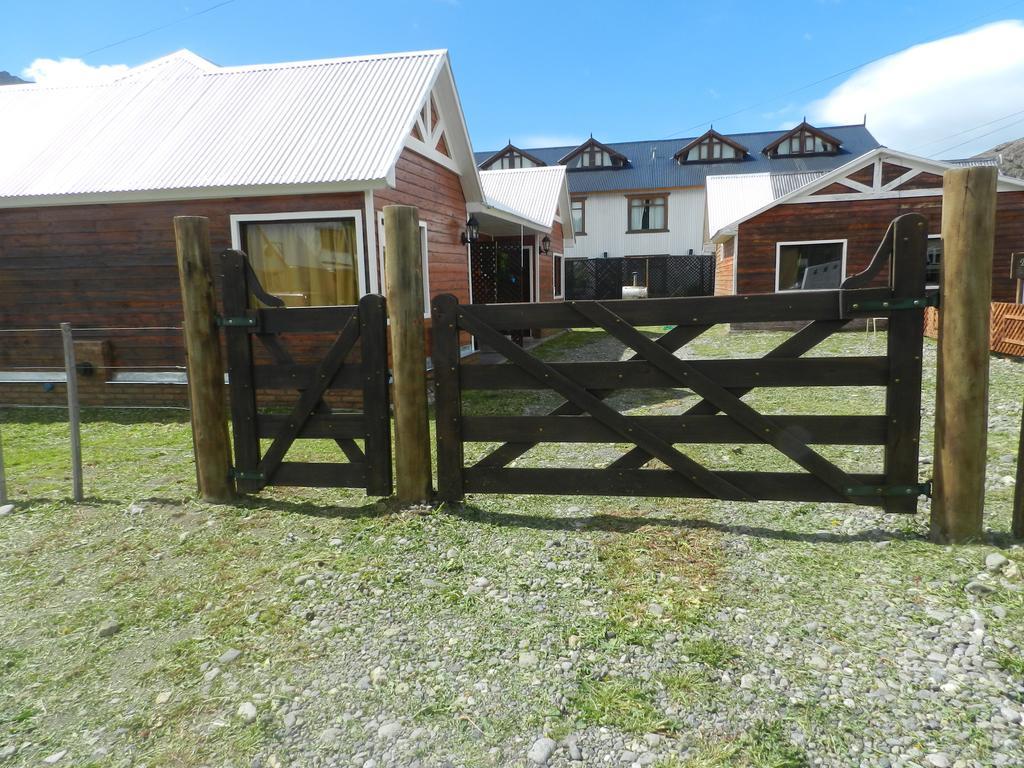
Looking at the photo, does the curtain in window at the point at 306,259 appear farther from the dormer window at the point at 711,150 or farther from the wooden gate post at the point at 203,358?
the dormer window at the point at 711,150

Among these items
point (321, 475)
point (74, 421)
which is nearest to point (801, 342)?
point (321, 475)

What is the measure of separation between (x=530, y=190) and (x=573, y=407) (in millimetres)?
17046

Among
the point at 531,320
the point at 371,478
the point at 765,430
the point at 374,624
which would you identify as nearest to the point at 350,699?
the point at 374,624

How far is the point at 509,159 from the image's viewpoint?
38312 millimetres

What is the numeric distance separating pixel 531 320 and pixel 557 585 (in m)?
1.64

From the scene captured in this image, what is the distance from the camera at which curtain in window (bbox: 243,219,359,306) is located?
344 inches

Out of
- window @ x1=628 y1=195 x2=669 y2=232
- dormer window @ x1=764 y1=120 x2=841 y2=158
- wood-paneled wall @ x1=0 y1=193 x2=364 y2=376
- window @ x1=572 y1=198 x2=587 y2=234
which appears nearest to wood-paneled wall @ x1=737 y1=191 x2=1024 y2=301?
wood-paneled wall @ x1=0 y1=193 x2=364 y2=376

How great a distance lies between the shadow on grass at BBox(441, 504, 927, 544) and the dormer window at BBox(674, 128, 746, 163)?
115 feet

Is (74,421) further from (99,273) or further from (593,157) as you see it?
(593,157)

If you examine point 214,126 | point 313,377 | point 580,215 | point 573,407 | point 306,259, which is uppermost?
point 580,215

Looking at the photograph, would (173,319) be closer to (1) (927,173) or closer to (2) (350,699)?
(2) (350,699)

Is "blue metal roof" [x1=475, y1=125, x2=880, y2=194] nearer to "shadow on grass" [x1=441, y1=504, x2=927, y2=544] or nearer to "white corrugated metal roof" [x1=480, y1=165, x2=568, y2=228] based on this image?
"white corrugated metal roof" [x1=480, y1=165, x2=568, y2=228]

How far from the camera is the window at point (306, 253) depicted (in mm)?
8664

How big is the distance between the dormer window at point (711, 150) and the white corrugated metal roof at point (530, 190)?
16.7 m
